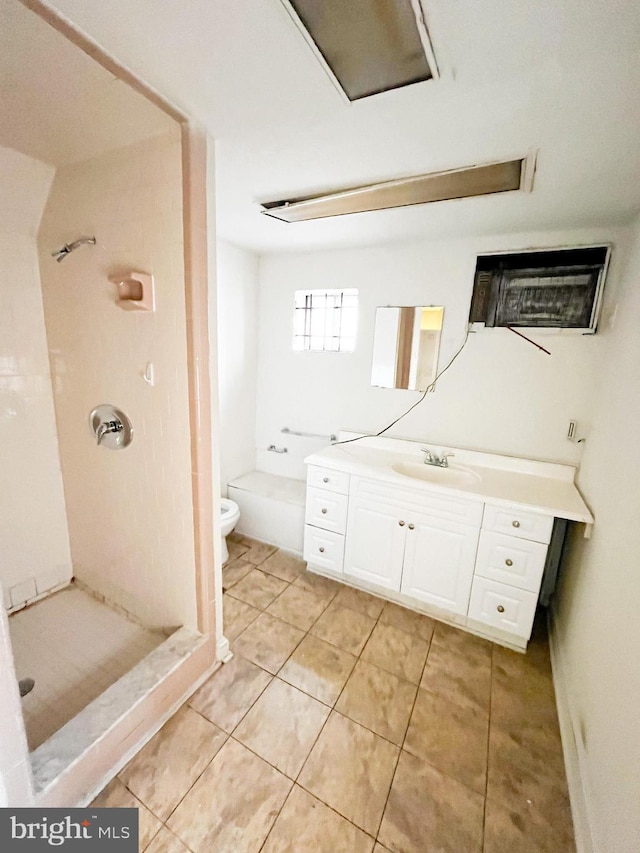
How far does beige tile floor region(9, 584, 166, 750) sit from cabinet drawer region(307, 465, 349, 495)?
114 cm

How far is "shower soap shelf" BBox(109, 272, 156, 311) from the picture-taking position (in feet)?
4.17

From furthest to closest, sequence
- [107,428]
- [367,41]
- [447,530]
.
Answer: [447,530]
[107,428]
[367,41]

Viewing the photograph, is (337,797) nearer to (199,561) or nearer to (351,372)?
(199,561)

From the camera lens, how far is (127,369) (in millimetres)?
1454

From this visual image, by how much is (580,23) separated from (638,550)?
1339 mm

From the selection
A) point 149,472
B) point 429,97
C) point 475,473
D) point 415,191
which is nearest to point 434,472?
point 475,473

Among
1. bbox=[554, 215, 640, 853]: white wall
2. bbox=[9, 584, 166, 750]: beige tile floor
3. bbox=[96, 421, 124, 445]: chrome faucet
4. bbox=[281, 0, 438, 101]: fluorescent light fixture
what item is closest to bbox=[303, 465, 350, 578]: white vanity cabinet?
bbox=[9, 584, 166, 750]: beige tile floor

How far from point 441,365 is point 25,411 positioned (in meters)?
2.37

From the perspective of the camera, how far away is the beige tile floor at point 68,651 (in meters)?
1.34

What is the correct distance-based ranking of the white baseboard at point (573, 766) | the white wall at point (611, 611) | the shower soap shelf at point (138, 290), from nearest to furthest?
the white wall at point (611, 611)
the white baseboard at point (573, 766)
the shower soap shelf at point (138, 290)

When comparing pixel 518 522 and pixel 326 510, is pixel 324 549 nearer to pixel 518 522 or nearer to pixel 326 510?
pixel 326 510

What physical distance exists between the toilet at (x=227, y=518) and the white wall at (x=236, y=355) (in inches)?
11.5

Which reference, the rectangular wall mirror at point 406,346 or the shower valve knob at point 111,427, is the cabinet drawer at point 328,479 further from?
the shower valve knob at point 111,427

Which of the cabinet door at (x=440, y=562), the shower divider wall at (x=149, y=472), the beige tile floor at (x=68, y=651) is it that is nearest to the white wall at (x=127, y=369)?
the shower divider wall at (x=149, y=472)
